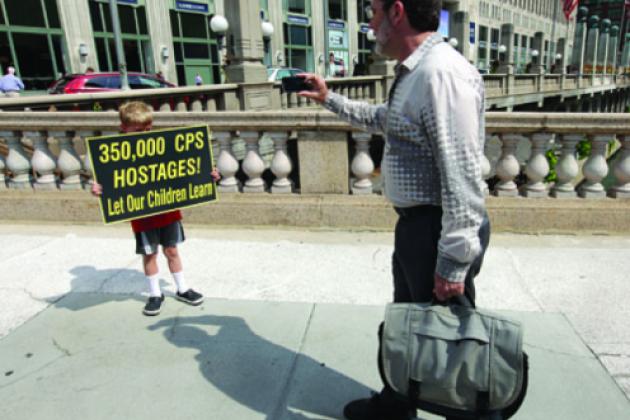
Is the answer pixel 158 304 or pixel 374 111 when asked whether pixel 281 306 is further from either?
pixel 374 111

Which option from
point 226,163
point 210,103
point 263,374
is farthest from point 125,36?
point 263,374

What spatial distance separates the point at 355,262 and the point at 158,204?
183 centimetres

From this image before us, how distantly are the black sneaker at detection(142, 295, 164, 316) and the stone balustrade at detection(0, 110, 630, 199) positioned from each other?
1.92 m

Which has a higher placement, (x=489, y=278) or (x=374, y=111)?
(x=374, y=111)

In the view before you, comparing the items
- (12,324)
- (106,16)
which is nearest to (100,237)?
(12,324)

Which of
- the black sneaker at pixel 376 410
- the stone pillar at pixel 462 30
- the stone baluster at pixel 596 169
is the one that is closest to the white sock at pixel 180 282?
the black sneaker at pixel 376 410

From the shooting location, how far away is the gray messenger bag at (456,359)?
5.42 feet

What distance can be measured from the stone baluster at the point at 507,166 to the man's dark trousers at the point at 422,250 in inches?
121

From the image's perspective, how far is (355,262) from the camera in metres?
4.28

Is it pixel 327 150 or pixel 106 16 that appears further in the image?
pixel 106 16

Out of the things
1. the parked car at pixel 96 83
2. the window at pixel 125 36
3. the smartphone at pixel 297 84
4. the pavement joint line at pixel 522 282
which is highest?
the window at pixel 125 36

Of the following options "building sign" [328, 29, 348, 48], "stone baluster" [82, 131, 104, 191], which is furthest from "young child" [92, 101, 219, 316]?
"building sign" [328, 29, 348, 48]

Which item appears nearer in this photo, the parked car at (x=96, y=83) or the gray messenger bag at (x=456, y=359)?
the gray messenger bag at (x=456, y=359)

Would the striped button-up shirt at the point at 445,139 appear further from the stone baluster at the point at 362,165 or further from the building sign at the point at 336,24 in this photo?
the building sign at the point at 336,24
